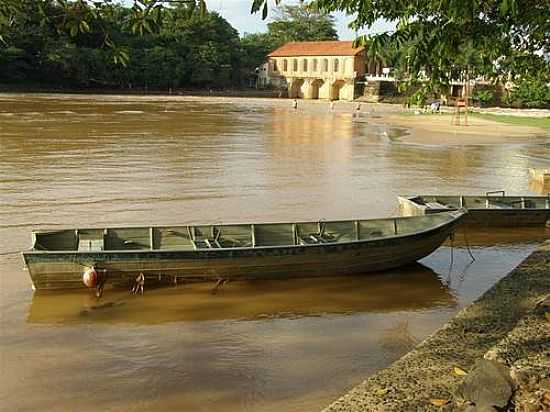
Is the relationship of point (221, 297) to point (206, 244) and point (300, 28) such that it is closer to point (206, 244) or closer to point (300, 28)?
point (206, 244)

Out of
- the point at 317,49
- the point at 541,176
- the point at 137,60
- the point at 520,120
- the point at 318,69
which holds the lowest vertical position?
the point at 541,176

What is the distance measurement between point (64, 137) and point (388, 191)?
20.2 metres

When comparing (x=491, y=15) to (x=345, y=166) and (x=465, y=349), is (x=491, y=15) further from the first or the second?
(x=345, y=166)

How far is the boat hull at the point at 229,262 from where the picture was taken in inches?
406

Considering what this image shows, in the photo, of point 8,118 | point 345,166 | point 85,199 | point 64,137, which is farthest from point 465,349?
point 8,118

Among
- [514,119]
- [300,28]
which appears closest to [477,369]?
[514,119]

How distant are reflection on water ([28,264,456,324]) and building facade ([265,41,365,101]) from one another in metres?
75.6

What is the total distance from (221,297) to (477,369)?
19.3 feet

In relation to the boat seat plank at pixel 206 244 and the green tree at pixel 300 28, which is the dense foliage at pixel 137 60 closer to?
the green tree at pixel 300 28

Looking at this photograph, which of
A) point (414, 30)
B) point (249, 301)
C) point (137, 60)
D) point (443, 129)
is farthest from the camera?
point (137, 60)

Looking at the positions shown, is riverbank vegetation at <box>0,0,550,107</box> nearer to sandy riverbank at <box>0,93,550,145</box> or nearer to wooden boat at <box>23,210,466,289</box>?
wooden boat at <box>23,210,466,289</box>

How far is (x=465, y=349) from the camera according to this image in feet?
23.9

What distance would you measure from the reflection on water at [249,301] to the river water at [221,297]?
34mm

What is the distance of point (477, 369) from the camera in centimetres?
550
